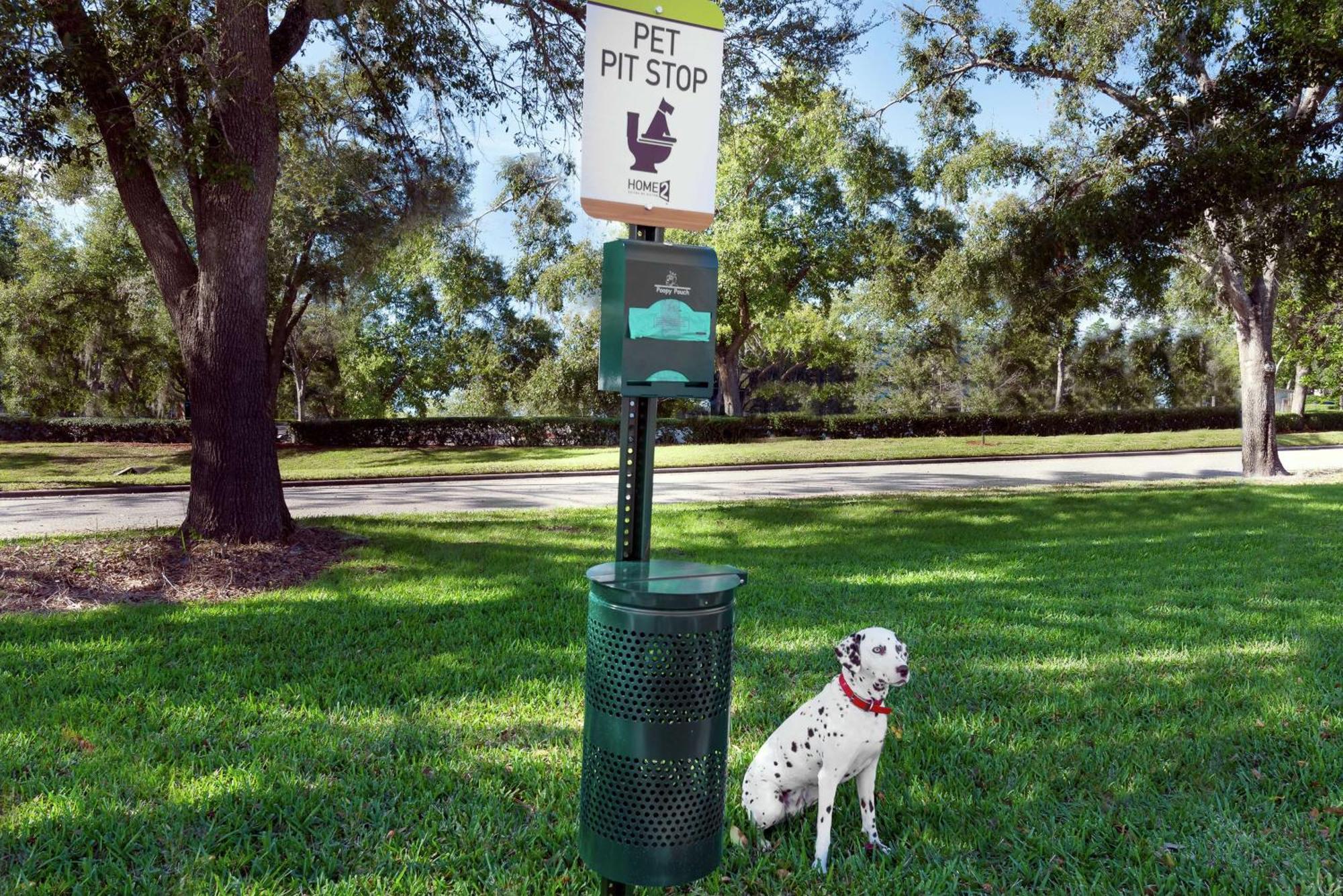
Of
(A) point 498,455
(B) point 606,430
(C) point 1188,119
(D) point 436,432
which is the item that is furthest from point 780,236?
(C) point 1188,119

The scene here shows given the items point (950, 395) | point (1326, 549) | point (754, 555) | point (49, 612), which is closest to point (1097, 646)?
point (754, 555)

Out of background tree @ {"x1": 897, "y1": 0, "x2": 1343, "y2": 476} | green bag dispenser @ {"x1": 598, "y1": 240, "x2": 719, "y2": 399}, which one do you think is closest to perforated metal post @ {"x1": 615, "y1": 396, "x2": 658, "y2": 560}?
green bag dispenser @ {"x1": 598, "y1": 240, "x2": 719, "y2": 399}

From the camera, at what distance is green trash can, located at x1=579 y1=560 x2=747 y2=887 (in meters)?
2.20

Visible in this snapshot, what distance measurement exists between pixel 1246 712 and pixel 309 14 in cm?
934

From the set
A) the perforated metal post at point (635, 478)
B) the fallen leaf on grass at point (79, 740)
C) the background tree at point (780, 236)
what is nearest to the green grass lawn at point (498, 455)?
the background tree at point (780, 236)

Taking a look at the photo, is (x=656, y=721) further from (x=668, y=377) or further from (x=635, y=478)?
(x=668, y=377)

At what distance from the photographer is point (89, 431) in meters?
26.9

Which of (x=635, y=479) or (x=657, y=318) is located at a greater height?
(x=657, y=318)

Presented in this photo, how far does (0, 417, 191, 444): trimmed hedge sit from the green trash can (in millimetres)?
28822

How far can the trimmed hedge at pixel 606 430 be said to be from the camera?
27141 millimetres

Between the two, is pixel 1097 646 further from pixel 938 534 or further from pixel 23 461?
pixel 23 461

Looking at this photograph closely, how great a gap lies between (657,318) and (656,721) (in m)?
1.14

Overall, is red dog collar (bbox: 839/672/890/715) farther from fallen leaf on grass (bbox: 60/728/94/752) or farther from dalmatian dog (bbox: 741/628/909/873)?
fallen leaf on grass (bbox: 60/728/94/752)

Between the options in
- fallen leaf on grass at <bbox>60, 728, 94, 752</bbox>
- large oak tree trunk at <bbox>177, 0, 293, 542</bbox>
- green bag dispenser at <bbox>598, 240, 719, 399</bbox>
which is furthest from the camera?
large oak tree trunk at <bbox>177, 0, 293, 542</bbox>
